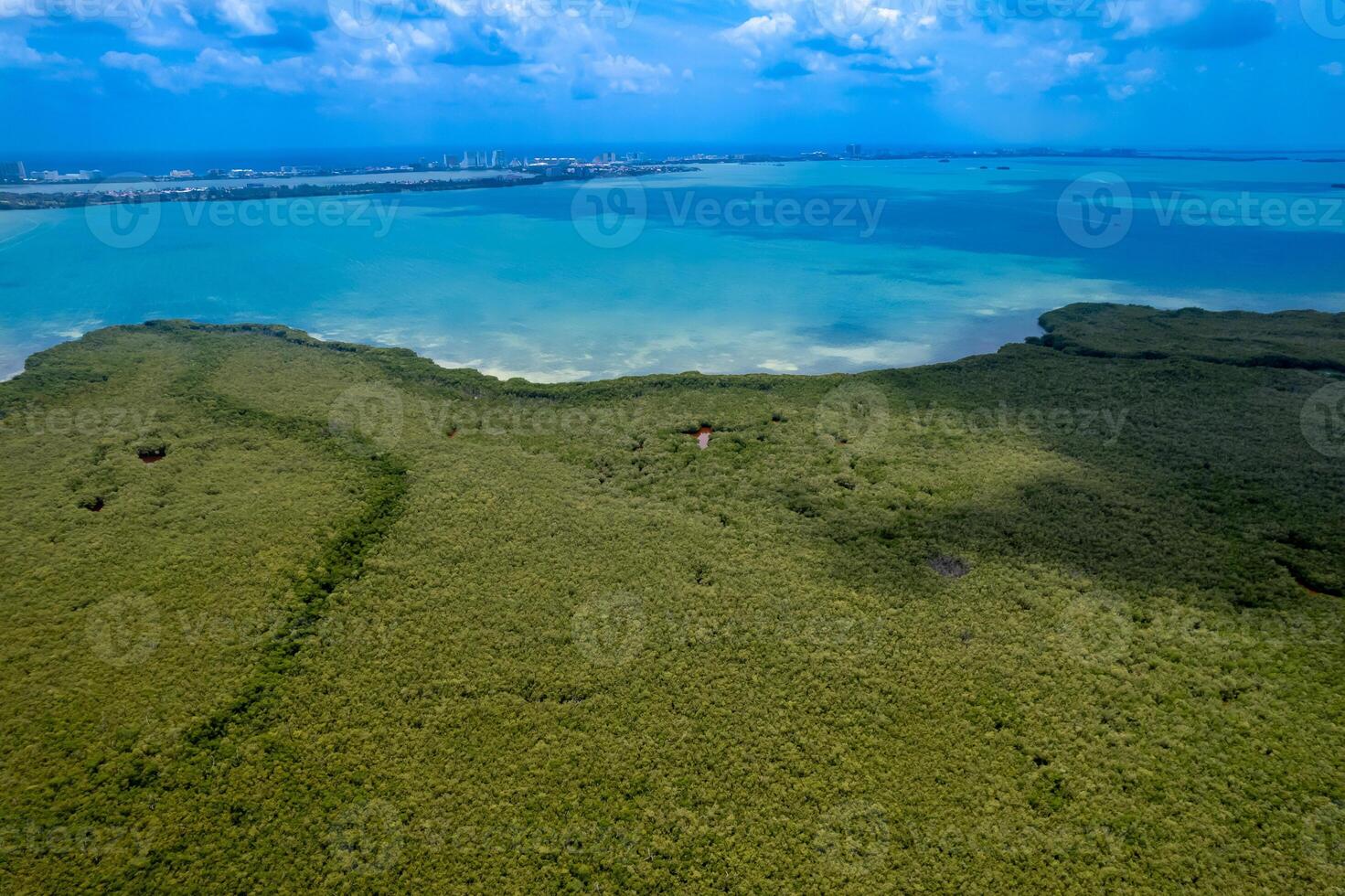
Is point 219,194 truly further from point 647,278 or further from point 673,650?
point 673,650

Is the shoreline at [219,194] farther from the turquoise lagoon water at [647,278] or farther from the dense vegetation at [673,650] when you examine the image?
the dense vegetation at [673,650]

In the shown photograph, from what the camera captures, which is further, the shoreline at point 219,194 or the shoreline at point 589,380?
the shoreline at point 219,194

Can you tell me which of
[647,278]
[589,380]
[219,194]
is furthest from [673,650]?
[219,194]


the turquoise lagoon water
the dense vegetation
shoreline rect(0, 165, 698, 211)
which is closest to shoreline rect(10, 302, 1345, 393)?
the turquoise lagoon water

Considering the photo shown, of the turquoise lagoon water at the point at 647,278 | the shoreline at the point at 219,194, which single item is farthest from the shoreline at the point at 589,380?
the shoreline at the point at 219,194

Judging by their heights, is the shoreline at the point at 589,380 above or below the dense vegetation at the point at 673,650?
above

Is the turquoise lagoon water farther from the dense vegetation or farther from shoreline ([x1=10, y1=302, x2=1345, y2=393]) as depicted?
the dense vegetation

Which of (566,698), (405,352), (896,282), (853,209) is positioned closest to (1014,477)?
(566,698)
